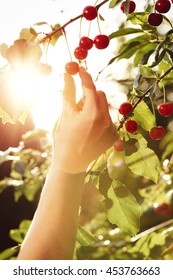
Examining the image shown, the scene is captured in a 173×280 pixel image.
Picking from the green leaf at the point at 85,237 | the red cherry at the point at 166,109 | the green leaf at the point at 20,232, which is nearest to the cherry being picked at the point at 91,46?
the red cherry at the point at 166,109

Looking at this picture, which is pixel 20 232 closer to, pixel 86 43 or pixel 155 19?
pixel 86 43

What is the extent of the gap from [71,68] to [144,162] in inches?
13.6

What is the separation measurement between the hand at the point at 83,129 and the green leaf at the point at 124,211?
13 cm

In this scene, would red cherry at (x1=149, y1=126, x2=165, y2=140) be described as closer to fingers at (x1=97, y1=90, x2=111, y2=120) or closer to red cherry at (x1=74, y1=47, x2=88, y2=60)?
fingers at (x1=97, y1=90, x2=111, y2=120)

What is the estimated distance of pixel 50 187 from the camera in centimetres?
107

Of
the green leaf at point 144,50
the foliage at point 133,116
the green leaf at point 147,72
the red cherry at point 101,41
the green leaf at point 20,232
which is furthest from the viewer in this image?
the green leaf at point 20,232

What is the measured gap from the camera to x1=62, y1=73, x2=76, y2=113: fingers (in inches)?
41.8

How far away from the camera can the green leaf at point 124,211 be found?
43.2 inches

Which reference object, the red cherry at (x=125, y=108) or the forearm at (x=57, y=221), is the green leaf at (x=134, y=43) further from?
the forearm at (x=57, y=221)

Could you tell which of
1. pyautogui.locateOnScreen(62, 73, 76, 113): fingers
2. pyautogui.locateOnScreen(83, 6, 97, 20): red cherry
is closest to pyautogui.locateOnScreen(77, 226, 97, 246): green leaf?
pyautogui.locateOnScreen(62, 73, 76, 113): fingers

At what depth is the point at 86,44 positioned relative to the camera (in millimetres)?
1221

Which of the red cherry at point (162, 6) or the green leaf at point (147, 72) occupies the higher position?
the red cherry at point (162, 6)

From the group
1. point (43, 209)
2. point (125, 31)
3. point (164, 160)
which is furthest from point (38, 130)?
point (43, 209)
